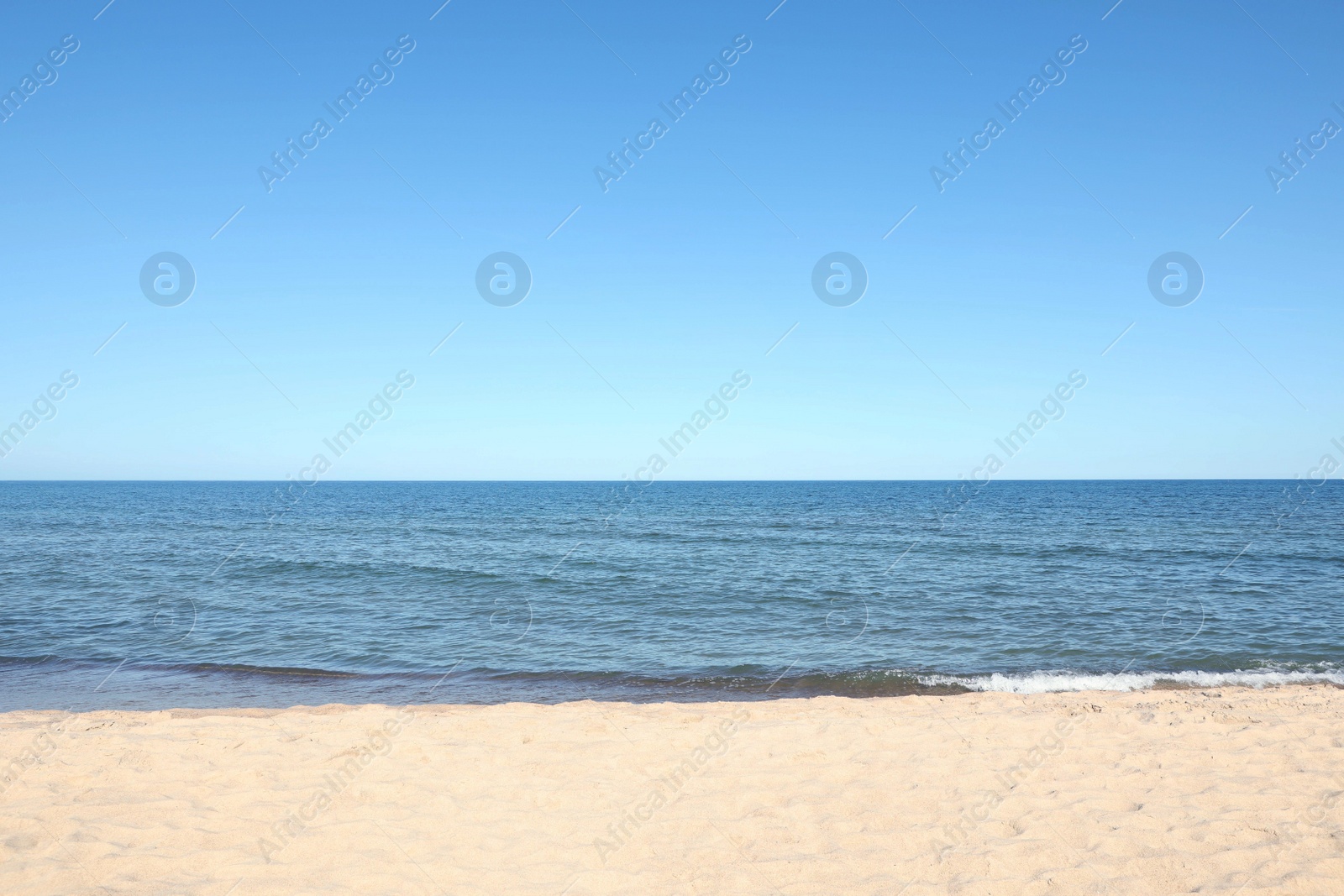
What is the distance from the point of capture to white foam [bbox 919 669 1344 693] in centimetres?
1258

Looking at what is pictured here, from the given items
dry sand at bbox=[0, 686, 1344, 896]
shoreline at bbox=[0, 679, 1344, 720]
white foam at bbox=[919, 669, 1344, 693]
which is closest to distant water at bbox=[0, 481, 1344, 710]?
white foam at bbox=[919, 669, 1344, 693]

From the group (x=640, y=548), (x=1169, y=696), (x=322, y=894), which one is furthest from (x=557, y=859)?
(x=640, y=548)

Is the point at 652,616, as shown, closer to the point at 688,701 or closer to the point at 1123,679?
the point at 688,701

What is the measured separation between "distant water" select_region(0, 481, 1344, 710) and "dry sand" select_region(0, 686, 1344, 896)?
3.68 meters

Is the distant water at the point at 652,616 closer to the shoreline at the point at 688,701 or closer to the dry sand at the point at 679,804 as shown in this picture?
the shoreline at the point at 688,701

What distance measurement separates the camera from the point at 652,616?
728 inches

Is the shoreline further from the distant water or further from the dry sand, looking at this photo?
the dry sand

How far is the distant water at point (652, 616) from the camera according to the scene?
13305mm

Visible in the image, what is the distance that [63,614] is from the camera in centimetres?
1833

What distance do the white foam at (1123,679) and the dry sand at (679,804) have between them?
280 cm

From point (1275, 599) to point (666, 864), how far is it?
21.2 meters

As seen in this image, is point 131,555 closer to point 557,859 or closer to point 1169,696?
point 557,859

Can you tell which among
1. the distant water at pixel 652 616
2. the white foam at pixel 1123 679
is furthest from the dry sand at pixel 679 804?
the distant water at pixel 652 616

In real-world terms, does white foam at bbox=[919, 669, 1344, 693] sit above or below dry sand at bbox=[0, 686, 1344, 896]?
below
